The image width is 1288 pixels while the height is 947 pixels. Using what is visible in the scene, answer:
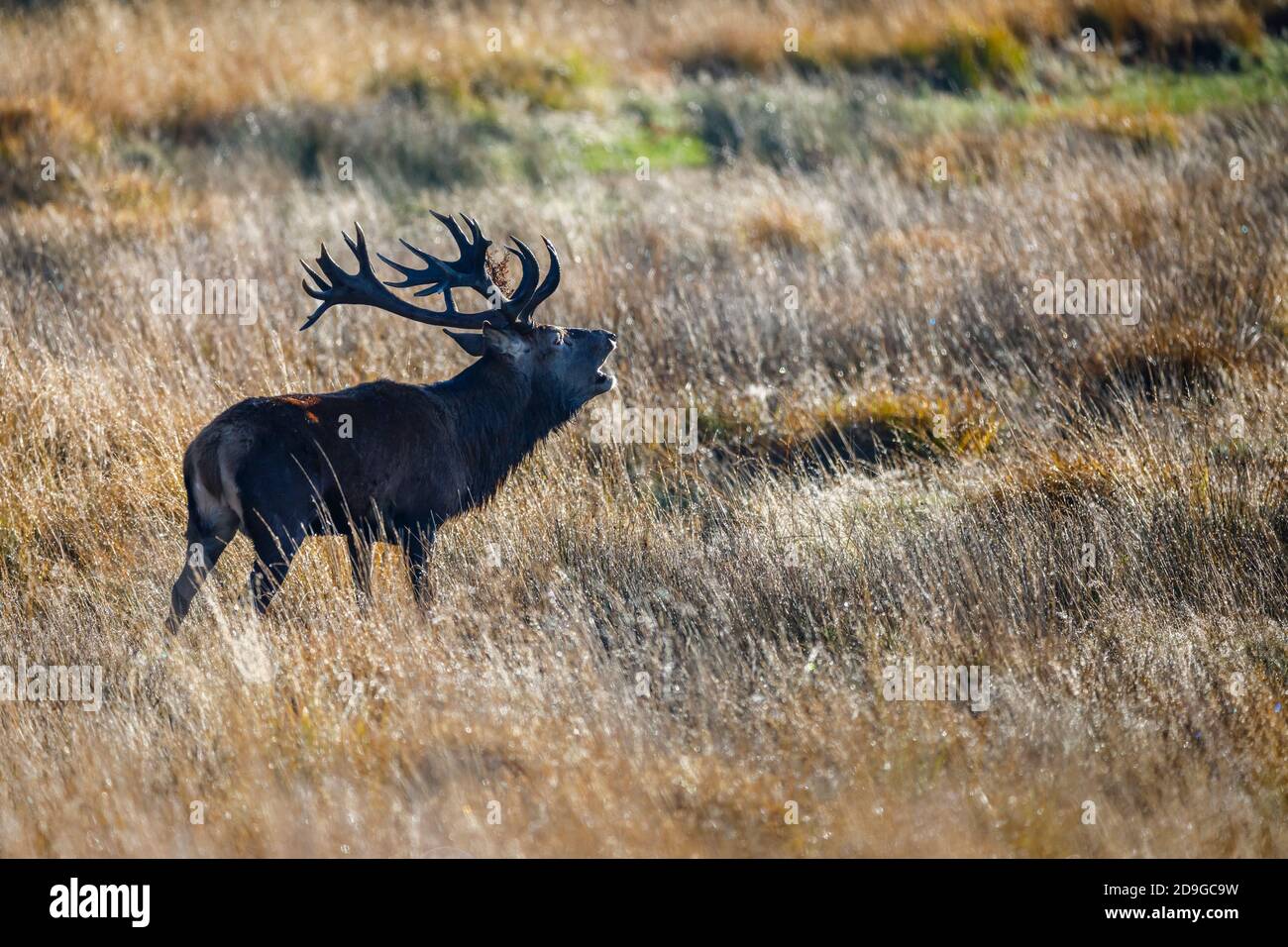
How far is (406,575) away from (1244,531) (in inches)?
146

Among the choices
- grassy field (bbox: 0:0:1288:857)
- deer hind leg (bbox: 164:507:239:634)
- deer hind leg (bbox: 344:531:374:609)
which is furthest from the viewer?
deer hind leg (bbox: 344:531:374:609)

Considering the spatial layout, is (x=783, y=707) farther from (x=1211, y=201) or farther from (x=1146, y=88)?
(x=1146, y=88)

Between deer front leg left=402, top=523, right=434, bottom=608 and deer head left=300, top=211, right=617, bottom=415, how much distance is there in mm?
922

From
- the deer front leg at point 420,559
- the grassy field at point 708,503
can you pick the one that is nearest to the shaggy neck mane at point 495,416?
the grassy field at point 708,503

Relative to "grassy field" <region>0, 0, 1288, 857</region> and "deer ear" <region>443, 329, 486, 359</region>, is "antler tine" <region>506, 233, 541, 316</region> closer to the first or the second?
"deer ear" <region>443, 329, 486, 359</region>

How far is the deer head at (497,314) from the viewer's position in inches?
252

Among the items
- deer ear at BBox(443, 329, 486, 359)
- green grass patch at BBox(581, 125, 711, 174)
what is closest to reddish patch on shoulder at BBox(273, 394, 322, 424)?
deer ear at BBox(443, 329, 486, 359)

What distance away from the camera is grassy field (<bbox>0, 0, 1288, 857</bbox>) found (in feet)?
14.6

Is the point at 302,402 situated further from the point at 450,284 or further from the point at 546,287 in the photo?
the point at 546,287

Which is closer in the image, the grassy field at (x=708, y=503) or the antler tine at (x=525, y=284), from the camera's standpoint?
the grassy field at (x=708, y=503)

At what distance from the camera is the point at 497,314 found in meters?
6.54

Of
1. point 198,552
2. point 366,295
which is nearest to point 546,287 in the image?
A: point 366,295

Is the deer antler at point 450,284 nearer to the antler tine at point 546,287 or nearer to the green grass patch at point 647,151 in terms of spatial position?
the antler tine at point 546,287

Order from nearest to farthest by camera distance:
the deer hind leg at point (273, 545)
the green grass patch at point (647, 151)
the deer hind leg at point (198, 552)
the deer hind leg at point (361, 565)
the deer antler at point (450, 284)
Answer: the deer hind leg at point (273, 545) < the deer hind leg at point (198, 552) < the deer hind leg at point (361, 565) < the deer antler at point (450, 284) < the green grass patch at point (647, 151)
